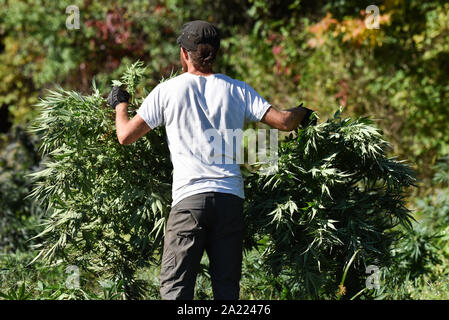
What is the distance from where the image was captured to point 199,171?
251cm

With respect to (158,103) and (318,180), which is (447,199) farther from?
(158,103)

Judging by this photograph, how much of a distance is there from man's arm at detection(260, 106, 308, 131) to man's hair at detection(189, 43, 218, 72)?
34 centimetres

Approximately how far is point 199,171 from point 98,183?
27.8 inches

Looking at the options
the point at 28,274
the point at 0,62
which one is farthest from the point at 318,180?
the point at 0,62

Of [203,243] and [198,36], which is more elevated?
[198,36]

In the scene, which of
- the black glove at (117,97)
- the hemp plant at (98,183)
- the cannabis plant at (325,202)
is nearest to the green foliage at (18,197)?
the hemp plant at (98,183)

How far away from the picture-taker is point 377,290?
11.3 feet

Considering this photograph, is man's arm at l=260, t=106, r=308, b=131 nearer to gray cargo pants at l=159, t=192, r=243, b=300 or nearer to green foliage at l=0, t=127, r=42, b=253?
gray cargo pants at l=159, t=192, r=243, b=300

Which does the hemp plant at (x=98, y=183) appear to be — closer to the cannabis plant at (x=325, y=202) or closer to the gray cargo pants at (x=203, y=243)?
the gray cargo pants at (x=203, y=243)

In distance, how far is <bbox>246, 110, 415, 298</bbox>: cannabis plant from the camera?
2857mm

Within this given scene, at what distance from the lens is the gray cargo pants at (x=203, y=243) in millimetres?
2494

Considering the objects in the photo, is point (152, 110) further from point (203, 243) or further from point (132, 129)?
point (203, 243)

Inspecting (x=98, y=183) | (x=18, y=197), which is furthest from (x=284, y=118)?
(x=18, y=197)
